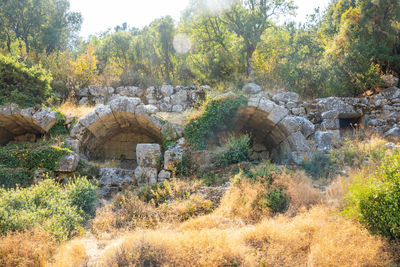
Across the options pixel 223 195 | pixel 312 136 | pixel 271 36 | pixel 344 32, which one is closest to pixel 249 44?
pixel 271 36

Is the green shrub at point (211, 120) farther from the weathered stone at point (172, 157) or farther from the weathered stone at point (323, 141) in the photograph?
the weathered stone at point (323, 141)

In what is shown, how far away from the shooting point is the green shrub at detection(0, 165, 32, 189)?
25.9 ft

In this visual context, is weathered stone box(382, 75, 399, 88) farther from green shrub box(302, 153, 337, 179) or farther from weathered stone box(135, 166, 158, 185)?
weathered stone box(135, 166, 158, 185)

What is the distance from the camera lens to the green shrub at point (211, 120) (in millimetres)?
9648

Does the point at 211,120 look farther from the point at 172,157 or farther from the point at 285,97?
the point at 285,97

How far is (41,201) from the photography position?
607 centimetres

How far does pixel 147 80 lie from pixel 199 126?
795 cm

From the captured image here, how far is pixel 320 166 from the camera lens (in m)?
8.55

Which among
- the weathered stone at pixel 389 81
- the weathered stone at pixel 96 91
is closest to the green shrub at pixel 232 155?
the weathered stone at pixel 389 81

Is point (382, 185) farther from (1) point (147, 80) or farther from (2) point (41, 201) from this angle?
(1) point (147, 80)

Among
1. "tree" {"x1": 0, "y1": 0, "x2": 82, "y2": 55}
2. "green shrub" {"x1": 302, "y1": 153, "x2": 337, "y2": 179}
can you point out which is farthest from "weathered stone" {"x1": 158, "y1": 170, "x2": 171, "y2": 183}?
"tree" {"x1": 0, "y1": 0, "x2": 82, "y2": 55}

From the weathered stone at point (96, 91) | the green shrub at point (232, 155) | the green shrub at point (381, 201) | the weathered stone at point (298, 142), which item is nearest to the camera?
the green shrub at point (381, 201)

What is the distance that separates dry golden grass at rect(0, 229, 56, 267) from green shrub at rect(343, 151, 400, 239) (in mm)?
5358

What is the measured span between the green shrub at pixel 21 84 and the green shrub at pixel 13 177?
312cm
